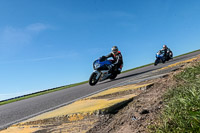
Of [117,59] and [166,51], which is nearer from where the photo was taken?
[117,59]

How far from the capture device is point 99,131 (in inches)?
70.5

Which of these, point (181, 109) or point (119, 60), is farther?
point (119, 60)

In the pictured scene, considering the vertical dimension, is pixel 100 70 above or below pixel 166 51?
below

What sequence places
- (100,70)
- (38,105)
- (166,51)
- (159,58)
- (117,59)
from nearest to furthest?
1. (38,105)
2. (100,70)
3. (117,59)
4. (159,58)
5. (166,51)

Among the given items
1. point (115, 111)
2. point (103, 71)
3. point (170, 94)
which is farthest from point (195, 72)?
point (103, 71)

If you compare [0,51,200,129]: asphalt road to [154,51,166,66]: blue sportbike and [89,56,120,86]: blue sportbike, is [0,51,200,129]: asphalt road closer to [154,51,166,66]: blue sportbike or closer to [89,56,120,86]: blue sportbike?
[89,56,120,86]: blue sportbike

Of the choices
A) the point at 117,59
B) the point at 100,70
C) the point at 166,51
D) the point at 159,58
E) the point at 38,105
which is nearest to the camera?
the point at 38,105

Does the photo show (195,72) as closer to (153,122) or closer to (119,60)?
(153,122)

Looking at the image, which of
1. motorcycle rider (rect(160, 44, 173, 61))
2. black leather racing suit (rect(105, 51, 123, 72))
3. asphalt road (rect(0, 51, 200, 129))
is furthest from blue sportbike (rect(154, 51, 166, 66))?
asphalt road (rect(0, 51, 200, 129))

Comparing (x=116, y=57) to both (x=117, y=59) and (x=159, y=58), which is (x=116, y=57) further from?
(x=159, y=58)

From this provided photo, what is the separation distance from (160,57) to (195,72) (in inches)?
506

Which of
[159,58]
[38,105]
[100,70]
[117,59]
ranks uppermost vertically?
[117,59]

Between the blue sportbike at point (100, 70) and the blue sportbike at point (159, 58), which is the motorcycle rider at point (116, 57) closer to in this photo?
the blue sportbike at point (100, 70)

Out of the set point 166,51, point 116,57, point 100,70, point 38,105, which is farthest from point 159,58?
point 38,105
